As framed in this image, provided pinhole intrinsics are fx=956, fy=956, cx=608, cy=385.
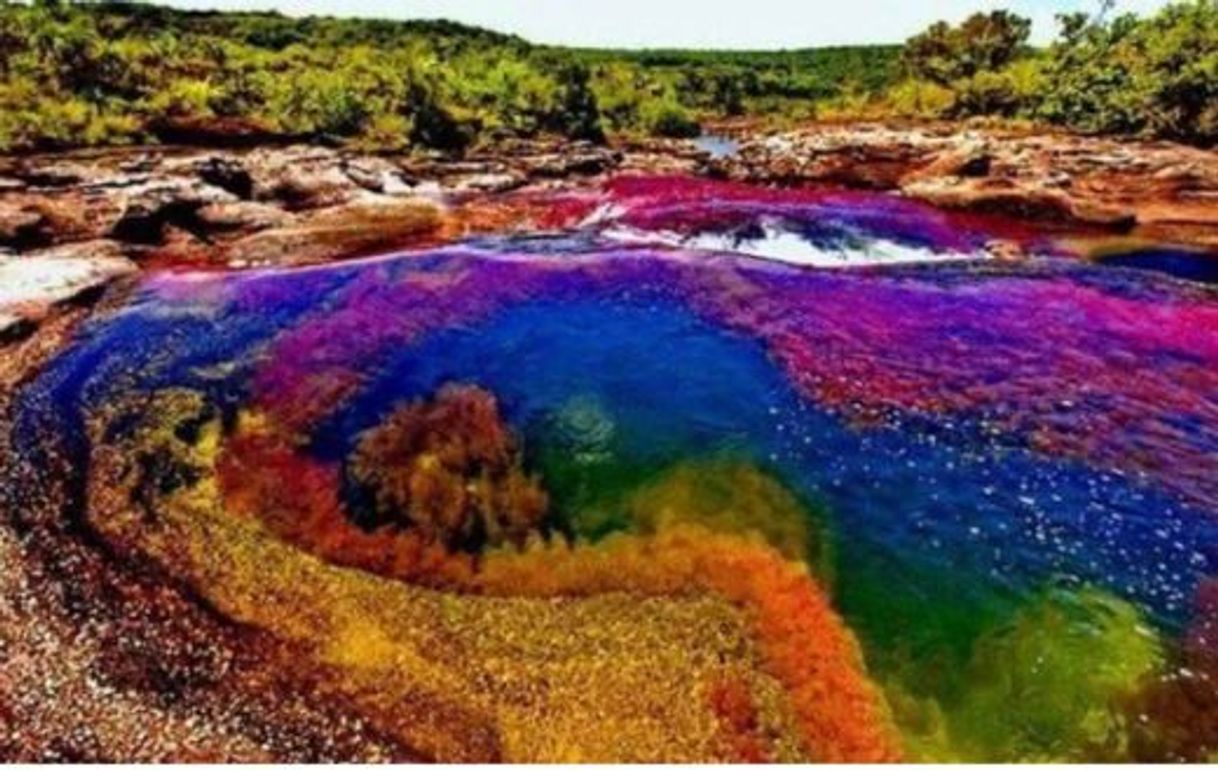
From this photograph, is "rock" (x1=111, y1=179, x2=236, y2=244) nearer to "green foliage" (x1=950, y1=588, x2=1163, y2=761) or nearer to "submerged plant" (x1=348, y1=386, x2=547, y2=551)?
"submerged plant" (x1=348, y1=386, x2=547, y2=551)

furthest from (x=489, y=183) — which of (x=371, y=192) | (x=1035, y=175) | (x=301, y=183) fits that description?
(x=1035, y=175)

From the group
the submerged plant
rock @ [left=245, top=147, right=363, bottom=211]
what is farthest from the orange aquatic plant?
rock @ [left=245, top=147, right=363, bottom=211]

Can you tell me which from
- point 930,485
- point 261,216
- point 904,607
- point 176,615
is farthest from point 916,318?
point 261,216

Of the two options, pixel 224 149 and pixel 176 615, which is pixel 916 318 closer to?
pixel 176 615

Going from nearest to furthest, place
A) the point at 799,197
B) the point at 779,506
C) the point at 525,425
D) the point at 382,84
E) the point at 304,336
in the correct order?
the point at 779,506 → the point at 525,425 → the point at 304,336 → the point at 799,197 → the point at 382,84

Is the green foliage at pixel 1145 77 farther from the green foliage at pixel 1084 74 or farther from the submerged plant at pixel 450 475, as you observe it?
the submerged plant at pixel 450 475

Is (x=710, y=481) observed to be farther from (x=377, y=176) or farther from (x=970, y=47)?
(x=970, y=47)

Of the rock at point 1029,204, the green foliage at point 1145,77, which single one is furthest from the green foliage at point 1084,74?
the rock at point 1029,204
